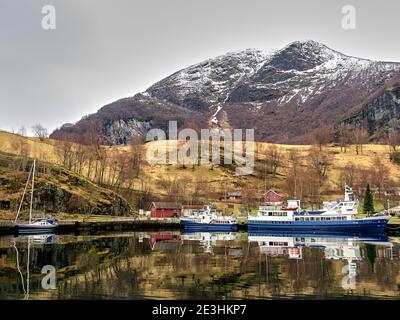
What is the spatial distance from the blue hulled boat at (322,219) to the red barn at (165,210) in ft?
74.8

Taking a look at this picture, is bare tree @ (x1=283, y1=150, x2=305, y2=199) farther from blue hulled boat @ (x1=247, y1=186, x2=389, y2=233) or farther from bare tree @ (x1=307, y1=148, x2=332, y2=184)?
blue hulled boat @ (x1=247, y1=186, x2=389, y2=233)

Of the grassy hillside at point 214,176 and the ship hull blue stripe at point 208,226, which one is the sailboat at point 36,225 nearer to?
the ship hull blue stripe at point 208,226

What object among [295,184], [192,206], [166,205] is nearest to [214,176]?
[295,184]

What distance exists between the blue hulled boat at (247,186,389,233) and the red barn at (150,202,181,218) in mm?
22796

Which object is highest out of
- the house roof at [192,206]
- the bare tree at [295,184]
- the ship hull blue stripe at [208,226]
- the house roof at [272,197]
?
the bare tree at [295,184]

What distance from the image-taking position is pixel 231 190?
135 m

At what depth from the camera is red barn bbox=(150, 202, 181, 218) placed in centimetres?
10862

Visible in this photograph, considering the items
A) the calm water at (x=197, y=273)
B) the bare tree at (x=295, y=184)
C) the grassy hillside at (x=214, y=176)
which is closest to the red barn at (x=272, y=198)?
the bare tree at (x=295, y=184)

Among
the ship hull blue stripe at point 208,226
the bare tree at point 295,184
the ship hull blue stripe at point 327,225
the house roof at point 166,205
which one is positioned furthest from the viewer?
the bare tree at point 295,184

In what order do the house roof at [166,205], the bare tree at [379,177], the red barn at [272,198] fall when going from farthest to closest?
the bare tree at [379,177]
the red barn at [272,198]
the house roof at [166,205]

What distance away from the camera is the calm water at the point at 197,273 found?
26891 millimetres

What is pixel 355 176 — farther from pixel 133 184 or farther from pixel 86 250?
pixel 86 250
